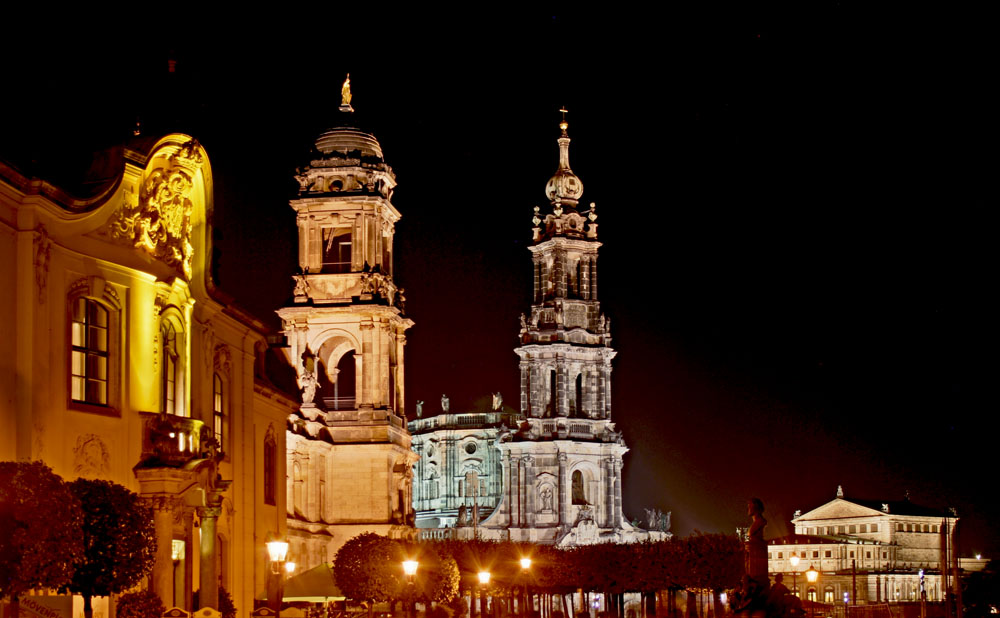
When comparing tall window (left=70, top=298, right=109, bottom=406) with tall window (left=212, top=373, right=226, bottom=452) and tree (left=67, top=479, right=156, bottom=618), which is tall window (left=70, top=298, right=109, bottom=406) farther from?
tall window (left=212, top=373, right=226, bottom=452)

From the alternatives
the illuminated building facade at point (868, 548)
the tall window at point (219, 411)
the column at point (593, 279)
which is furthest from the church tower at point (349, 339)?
the illuminated building facade at point (868, 548)

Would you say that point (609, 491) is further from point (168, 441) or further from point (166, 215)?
point (168, 441)

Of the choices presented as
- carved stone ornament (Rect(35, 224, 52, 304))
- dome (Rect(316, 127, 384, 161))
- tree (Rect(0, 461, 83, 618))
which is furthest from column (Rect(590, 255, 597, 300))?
tree (Rect(0, 461, 83, 618))

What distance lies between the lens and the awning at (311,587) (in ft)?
144

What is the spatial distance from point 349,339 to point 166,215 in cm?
3430

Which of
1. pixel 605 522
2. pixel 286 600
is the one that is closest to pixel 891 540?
pixel 605 522

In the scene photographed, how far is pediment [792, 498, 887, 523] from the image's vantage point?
17056 cm

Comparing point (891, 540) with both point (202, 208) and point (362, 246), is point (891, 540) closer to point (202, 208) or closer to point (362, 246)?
point (362, 246)

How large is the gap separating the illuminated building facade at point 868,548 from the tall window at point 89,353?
116 m

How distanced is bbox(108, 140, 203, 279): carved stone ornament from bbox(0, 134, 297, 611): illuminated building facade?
4 centimetres

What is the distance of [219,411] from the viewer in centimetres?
3988

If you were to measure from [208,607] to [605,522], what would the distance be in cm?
6632

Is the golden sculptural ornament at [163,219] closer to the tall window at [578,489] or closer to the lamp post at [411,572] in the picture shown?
the lamp post at [411,572]

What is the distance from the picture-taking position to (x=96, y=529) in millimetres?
26766
